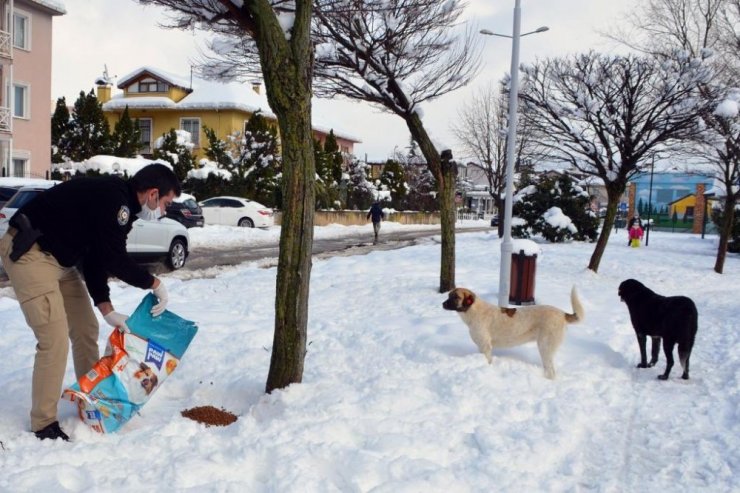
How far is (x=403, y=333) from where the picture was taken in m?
7.20

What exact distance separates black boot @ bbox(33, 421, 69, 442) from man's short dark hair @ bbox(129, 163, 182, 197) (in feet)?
5.01

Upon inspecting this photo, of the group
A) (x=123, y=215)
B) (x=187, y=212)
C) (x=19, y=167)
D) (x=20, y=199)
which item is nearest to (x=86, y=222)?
(x=123, y=215)

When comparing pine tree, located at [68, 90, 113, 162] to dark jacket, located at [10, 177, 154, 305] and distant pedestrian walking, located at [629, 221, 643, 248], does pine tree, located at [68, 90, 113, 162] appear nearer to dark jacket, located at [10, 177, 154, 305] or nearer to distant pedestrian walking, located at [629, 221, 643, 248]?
distant pedestrian walking, located at [629, 221, 643, 248]

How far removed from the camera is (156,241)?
13594mm

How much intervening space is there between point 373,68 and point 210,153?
81.3ft

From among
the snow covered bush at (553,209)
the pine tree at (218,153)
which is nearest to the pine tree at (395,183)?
the pine tree at (218,153)

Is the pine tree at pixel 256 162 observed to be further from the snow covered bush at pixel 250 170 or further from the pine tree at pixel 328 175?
the pine tree at pixel 328 175

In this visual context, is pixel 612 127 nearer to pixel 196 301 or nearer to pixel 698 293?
pixel 698 293

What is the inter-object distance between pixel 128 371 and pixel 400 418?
182 cm

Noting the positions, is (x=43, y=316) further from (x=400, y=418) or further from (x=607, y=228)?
(x=607, y=228)

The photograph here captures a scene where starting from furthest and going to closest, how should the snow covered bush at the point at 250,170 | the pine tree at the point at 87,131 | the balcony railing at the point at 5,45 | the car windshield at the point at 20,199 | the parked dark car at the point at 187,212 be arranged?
the snow covered bush at the point at 250,170 → the pine tree at the point at 87,131 → the balcony railing at the point at 5,45 → the parked dark car at the point at 187,212 → the car windshield at the point at 20,199

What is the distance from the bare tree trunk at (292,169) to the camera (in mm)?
4680

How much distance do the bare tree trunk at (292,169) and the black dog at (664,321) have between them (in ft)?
11.6

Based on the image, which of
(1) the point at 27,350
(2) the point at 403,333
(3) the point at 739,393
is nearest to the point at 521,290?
(2) the point at 403,333
